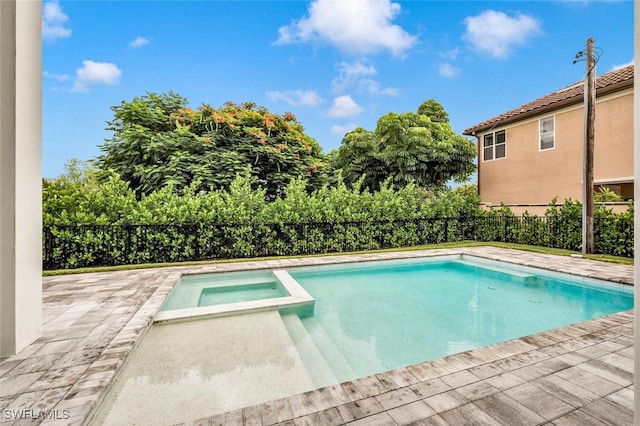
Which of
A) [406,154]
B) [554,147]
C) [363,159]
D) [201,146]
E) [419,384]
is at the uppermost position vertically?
[406,154]

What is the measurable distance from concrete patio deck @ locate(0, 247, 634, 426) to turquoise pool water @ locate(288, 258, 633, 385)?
840 mm

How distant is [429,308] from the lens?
195 inches

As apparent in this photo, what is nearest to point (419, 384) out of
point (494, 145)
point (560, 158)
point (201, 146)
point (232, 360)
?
point (232, 360)

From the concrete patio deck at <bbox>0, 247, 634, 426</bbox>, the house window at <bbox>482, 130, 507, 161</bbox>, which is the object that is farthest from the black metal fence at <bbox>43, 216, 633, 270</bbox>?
the house window at <bbox>482, 130, 507, 161</bbox>

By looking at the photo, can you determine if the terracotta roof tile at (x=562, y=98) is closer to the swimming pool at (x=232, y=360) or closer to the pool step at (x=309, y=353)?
the swimming pool at (x=232, y=360)

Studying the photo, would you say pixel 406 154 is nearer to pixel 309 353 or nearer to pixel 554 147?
pixel 554 147

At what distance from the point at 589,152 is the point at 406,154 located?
7610 millimetres

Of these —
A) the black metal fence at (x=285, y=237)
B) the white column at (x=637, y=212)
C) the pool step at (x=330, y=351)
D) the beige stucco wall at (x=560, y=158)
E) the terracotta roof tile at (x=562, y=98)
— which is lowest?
the pool step at (x=330, y=351)

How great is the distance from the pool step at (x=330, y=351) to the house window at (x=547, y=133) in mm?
12074

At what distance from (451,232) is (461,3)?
29.5ft

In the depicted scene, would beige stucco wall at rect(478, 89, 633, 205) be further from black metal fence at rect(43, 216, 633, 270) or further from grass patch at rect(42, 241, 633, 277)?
grass patch at rect(42, 241, 633, 277)

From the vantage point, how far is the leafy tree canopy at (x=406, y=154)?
15078mm

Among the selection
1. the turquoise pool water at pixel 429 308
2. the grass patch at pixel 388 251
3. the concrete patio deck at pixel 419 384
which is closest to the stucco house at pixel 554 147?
the grass patch at pixel 388 251

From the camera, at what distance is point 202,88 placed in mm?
13102
